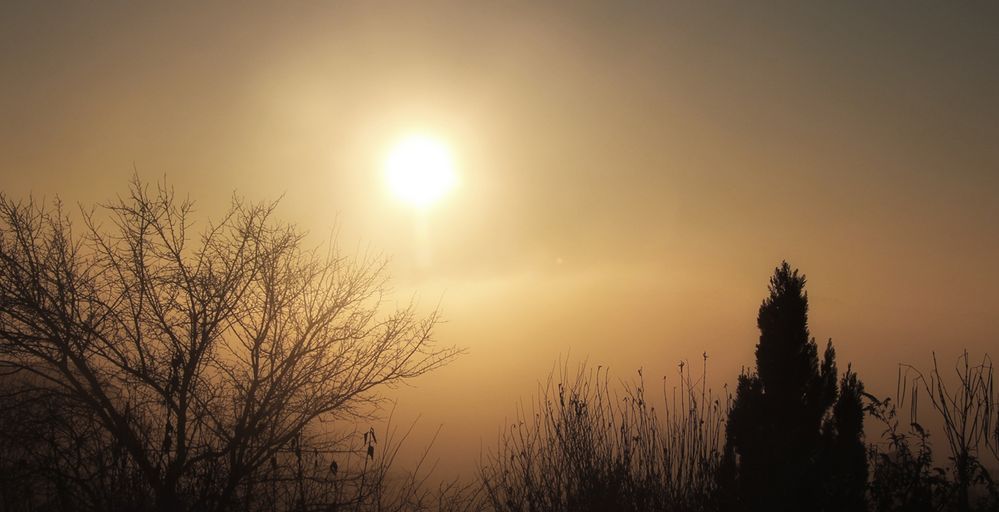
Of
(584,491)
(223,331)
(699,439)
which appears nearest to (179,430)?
(223,331)

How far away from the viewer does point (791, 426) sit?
1834 cm

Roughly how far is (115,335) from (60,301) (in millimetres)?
1866

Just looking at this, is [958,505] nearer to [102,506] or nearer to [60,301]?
[102,506]

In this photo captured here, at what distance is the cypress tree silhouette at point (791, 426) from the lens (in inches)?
306

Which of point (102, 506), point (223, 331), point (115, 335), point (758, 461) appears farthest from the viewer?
point (223, 331)

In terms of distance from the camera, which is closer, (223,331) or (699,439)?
(699,439)

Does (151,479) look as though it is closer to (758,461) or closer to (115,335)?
(115,335)

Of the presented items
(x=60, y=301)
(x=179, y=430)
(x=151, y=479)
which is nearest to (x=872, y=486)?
(x=151, y=479)

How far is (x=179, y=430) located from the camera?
19500 millimetres

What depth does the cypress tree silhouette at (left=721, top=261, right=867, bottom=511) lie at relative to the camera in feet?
25.5

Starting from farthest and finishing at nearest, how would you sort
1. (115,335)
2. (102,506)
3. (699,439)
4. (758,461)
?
(115,335)
(102,506)
(758,461)
(699,439)

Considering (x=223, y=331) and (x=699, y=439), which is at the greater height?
(x=223, y=331)

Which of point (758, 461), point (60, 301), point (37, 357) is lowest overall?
point (758, 461)

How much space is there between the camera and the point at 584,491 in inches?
344
